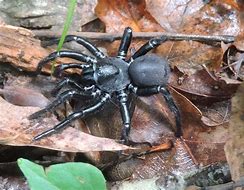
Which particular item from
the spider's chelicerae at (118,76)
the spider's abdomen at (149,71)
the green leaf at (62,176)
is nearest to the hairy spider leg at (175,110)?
the spider's chelicerae at (118,76)

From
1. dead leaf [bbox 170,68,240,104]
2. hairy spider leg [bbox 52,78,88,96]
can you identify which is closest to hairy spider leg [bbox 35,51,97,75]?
hairy spider leg [bbox 52,78,88,96]

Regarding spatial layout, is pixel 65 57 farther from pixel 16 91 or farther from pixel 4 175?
pixel 4 175

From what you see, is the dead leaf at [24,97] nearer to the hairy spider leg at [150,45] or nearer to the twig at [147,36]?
the twig at [147,36]

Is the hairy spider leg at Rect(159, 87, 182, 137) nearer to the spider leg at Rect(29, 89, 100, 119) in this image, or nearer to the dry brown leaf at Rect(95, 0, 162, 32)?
the spider leg at Rect(29, 89, 100, 119)

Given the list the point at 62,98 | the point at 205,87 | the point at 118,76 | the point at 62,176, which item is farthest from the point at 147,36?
the point at 62,176

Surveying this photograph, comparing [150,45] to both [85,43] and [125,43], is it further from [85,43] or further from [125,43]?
[85,43]

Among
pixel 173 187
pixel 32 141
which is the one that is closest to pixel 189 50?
pixel 173 187
